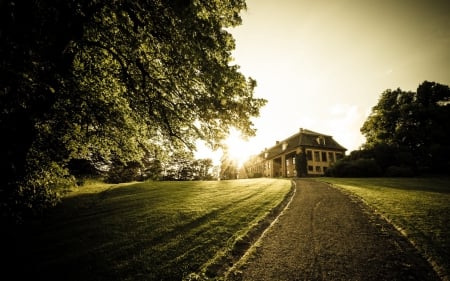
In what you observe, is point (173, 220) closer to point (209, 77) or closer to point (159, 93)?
point (159, 93)

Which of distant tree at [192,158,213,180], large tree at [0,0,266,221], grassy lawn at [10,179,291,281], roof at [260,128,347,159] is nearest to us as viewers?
large tree at [0,0,266,221]

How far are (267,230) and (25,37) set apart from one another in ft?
30.4

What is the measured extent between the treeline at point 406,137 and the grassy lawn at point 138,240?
24.6 metres

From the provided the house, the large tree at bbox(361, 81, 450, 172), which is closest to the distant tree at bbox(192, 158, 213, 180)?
the house

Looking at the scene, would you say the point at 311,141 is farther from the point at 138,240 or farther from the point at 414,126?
the point at 138,240

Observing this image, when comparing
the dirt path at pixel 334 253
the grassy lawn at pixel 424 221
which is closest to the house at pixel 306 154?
the grassy lawn at pixel 424 221

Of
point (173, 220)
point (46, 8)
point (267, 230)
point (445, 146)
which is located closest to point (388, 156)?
point (445, 146)

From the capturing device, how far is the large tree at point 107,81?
219 inches

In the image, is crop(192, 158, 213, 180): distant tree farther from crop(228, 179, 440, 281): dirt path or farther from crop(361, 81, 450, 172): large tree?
crop(228, 179, 440, 281): dirt path

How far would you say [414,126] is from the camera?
35812 millimetres

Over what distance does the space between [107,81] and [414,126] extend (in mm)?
45555

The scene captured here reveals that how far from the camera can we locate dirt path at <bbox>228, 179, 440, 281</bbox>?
5.12 metres

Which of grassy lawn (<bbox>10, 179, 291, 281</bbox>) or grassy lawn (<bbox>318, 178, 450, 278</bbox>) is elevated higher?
grassy lawn (<bbox>318, 178, 450, 278</bbox>)

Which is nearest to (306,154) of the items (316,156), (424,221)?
(316,156)
